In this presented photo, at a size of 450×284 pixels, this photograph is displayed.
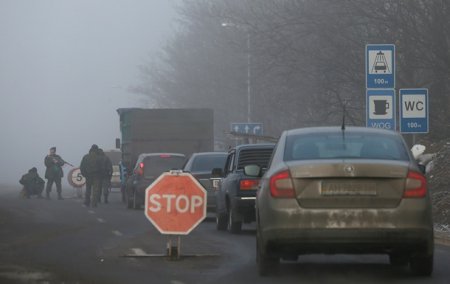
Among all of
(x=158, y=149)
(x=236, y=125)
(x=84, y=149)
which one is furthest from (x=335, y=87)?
(x=84, y=149)

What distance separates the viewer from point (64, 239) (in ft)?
68.7

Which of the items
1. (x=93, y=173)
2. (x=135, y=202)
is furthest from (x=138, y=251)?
(x=93, y=173)

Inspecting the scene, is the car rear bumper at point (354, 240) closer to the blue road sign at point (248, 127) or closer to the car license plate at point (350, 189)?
the car license plate at point (350, 189)

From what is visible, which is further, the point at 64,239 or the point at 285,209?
the point at 64,239

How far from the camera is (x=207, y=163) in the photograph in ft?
95.2

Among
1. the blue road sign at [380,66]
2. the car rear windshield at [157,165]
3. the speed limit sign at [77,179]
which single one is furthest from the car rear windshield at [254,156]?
the speed limit sign at [77,179]

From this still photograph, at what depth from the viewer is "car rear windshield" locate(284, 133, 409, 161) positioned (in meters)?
14.0

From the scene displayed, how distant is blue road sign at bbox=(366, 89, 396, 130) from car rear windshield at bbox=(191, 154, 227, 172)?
4103mm

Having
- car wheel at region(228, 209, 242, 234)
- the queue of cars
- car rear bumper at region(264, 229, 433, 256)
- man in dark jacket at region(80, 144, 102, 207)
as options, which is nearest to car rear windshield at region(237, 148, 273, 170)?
car wheel at region(228, 209, 242, 234)

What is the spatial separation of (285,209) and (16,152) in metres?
123

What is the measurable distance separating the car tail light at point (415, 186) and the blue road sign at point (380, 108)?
40.9 feet

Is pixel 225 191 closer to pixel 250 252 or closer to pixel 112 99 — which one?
pixel 250 252

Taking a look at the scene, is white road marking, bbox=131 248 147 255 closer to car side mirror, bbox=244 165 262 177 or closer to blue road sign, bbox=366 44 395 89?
car side mirror, bbox=244 165 262 177

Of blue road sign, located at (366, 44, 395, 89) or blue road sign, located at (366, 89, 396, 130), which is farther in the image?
blue road sign, located at (366, 44, 395, 89)
